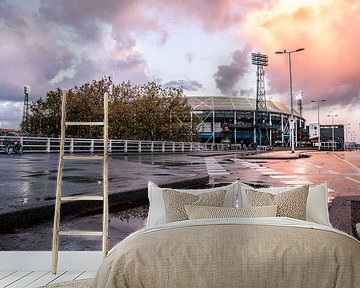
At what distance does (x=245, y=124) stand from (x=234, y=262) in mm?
2008

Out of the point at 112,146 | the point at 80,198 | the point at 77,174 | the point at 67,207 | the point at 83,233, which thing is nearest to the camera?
the point at 83,233

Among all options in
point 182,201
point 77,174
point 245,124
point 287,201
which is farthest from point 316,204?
point 77,174

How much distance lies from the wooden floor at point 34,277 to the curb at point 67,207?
13.6 inches

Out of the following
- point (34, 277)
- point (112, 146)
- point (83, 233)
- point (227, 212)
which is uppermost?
point (112, 146)

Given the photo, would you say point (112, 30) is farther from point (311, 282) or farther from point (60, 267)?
point (311, 282)

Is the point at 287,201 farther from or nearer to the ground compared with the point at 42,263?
farther from the ground

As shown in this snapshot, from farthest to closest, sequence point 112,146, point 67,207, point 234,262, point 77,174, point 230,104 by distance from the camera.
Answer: point 230,104 → point 112,146 → point 77,174 → point 67,207 → point 234,262

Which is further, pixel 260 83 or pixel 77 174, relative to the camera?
pixel 260 83

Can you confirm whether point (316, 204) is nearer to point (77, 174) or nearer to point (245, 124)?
point (245, 124)

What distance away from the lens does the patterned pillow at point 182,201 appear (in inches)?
93.9

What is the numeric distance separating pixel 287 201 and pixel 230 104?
4.62 feet

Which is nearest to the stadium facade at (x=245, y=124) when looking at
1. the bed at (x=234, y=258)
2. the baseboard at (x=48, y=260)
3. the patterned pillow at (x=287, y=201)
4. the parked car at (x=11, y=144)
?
the patterned pillow at (x=287, y=201)

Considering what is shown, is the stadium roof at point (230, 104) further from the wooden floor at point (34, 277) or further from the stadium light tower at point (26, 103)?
the wooden floor at point (34, 277)

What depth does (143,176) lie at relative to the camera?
355 cm
